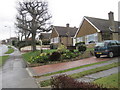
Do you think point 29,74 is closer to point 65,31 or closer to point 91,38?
point 91,38

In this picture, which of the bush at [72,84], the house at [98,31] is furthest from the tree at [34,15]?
the bush at [72,84]

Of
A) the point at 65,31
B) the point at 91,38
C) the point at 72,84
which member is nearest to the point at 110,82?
the point at 72,84

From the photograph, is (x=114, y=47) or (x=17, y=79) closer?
(x=17, y=79)

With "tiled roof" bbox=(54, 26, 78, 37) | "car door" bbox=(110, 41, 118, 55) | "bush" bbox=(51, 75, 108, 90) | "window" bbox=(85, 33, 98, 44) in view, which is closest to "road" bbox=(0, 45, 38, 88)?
"bush" bbox=(51, 75, 108, 90)

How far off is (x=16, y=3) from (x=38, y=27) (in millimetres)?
6128

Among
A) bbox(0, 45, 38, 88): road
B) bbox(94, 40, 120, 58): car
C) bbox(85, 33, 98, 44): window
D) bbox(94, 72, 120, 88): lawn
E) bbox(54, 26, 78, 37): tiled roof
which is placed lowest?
bbox(0, 45, 38, 88): road

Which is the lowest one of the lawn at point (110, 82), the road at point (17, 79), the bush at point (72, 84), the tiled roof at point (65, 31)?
the road at point (17, 79)

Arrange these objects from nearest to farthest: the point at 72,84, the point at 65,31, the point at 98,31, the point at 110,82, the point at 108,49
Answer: the point at 72,84 → the point at 110,82 → the point at 108,49 → the point at 98,31 → the point at 65,31

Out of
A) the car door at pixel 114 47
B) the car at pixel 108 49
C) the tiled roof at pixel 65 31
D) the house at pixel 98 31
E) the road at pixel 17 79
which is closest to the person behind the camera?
the road at pixel 17 79

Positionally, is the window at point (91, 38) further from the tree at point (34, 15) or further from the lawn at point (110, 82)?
the lawn at point (110, 82)

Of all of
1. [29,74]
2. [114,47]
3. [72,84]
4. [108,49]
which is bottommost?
[29,74]

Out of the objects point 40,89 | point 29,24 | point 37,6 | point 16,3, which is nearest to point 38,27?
point 29,24

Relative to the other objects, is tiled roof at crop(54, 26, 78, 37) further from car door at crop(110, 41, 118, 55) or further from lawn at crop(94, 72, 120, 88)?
lawn at crop(94, 72, 120, 88)

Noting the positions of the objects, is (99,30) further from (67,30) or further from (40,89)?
(40,89)
